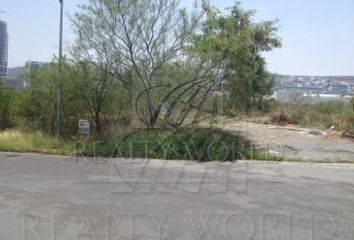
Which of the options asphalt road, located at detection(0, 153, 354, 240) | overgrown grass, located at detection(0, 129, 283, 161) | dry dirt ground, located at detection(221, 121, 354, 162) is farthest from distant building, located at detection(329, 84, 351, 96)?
asphalt road, located at detection(0, 153, 354, 240)

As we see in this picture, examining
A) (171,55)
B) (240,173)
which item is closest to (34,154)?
(171,55)

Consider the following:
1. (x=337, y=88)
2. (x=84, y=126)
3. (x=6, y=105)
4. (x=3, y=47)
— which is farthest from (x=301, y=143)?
(x=337, y=88)

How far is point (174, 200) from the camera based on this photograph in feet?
30.0

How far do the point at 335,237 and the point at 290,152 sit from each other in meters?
9.52

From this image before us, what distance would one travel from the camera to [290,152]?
1633cm

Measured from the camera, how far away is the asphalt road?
7125 millimetres

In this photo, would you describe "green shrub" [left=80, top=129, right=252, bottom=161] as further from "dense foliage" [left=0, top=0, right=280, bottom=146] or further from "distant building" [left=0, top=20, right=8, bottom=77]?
"distant building" [left=0, top=20, right=8, bottom=77]

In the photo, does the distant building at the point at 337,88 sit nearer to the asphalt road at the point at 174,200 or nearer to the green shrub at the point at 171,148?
the green shrub at the point at 171,148

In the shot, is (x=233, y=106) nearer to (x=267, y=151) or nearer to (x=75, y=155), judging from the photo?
(x=267, y=151)

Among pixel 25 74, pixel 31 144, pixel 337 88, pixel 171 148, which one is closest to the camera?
pixel 171 148

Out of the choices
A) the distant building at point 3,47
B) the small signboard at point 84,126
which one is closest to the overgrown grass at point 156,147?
the small signboard at point 84,126

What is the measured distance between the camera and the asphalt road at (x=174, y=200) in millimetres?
7125

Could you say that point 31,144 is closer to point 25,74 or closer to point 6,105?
point 25,74

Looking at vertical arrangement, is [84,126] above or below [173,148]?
above
